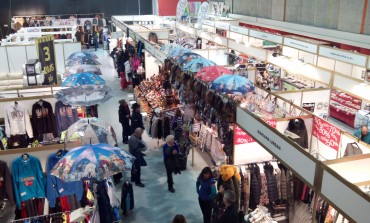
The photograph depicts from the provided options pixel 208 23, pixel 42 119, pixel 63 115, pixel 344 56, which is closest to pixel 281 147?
pixel 63 115

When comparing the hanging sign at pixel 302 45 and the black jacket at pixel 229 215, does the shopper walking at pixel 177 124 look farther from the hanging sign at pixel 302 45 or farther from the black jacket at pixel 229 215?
the hanging sign at pixel 302 45

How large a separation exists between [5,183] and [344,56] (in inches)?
369

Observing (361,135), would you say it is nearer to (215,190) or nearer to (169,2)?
(215,190)

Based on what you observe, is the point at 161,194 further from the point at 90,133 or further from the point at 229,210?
the point at 229,210

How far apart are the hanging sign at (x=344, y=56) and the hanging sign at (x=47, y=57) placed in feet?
27.4

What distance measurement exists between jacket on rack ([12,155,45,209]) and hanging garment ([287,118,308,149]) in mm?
4256

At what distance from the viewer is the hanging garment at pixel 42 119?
26.9ft

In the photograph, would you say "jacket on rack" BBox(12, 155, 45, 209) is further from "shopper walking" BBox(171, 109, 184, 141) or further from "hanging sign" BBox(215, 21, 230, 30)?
"hanging sign" BBox(215, 21, 230, 30)

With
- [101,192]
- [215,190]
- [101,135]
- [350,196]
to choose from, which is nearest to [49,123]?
[101,135]

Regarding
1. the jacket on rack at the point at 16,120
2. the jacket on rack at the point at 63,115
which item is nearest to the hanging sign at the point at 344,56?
the jacket on rack at the point at 63,115

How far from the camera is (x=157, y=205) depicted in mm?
7445

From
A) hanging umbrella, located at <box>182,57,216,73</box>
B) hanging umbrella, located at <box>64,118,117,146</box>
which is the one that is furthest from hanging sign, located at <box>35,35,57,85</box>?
hanging umbrella, located at <box>64,118,117,146</box>

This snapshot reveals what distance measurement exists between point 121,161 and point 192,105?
12.2ft

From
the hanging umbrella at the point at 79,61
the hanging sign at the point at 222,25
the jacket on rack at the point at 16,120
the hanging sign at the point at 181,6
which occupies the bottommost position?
the jacket on rack at the point at 16,120
